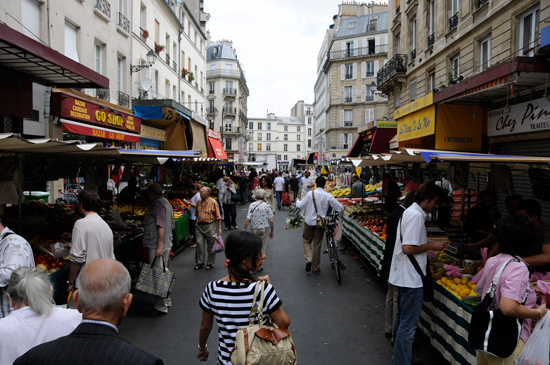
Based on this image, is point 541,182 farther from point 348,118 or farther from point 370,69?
point 370,69

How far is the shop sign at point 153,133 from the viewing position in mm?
17031

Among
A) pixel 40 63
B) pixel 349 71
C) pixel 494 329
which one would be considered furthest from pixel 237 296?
pixel 349 71

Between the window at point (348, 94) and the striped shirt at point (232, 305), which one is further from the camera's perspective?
the window at point (348, 94)

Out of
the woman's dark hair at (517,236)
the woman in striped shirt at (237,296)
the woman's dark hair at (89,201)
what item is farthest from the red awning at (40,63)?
the woman's dark hair at (517,236)

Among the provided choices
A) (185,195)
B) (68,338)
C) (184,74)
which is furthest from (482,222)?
(184,74)

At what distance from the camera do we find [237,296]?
2.46 m

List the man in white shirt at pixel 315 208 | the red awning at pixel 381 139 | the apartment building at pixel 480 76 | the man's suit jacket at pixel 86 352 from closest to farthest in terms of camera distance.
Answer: the man's suit jacket at pixel 86 352 < the man in white shirt at pixel 315 208 < the apartment building at pixel 480 76 < the red awning at pixel 381 139

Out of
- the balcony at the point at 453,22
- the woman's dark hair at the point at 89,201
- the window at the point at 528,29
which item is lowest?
the woman's dark hair at the point at 89,201

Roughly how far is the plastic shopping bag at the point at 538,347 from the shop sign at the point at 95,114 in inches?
474

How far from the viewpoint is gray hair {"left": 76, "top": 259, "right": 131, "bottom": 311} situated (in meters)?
1.74

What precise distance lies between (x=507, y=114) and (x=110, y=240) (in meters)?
9.72

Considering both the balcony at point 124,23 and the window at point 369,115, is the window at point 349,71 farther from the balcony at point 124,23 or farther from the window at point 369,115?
the balcony at point 124,23

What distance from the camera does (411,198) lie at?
489 centimetres

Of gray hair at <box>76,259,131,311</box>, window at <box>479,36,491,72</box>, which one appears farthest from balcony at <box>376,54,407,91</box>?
gray hair at <box>76,259,131,311</box>
